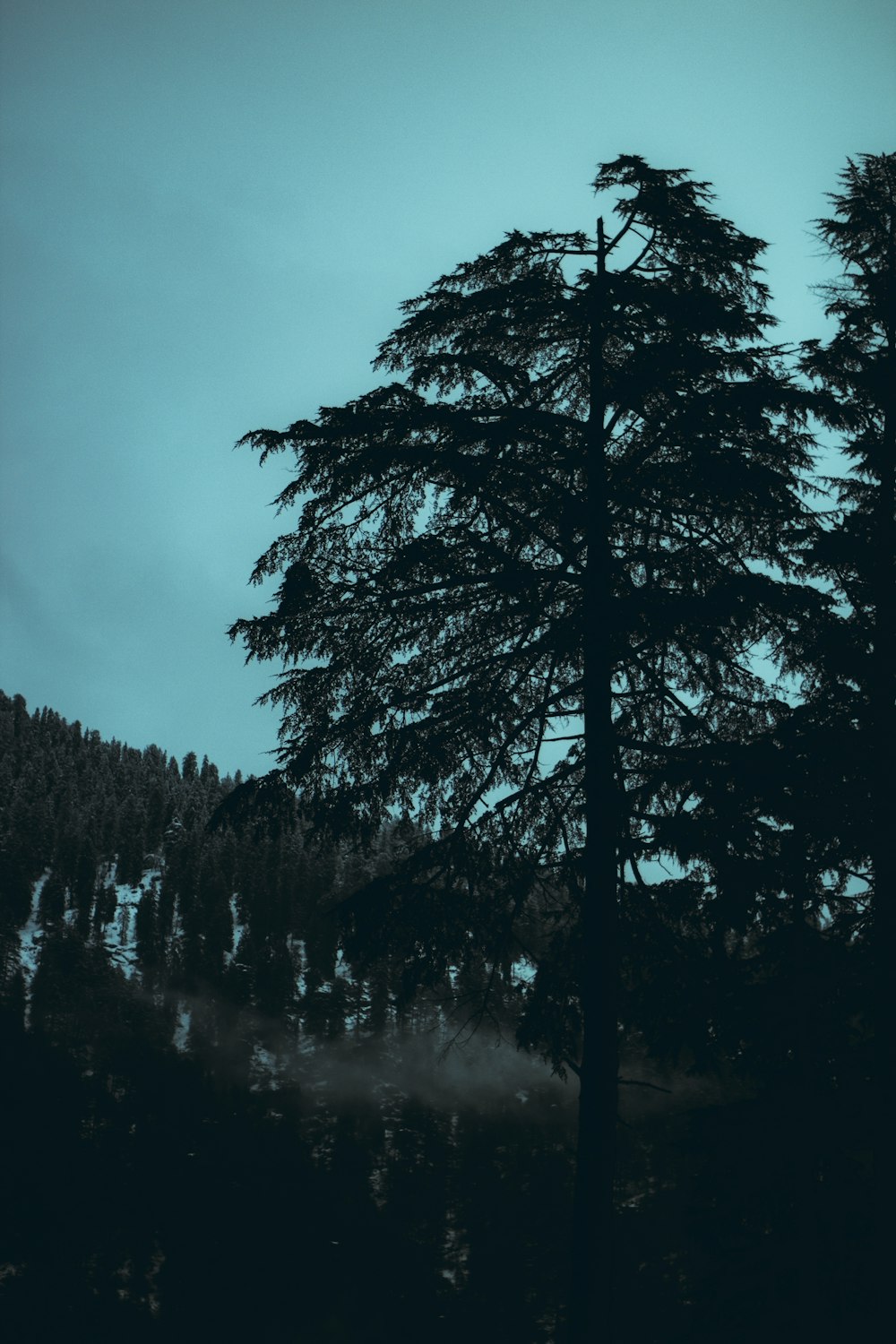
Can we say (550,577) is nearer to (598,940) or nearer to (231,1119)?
(598,940)

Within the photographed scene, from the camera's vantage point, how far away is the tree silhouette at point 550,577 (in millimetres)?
8773

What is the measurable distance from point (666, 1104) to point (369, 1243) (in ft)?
236

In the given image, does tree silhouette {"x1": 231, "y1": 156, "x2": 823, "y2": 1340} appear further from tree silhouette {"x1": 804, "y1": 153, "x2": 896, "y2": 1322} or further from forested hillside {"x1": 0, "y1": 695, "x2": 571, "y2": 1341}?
forested hillside {"x1": 0, "y1": 695, "x2": 571, "y2": 1341}

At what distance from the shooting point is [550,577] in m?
8.61

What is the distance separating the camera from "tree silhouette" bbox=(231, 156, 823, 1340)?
8.77 meters

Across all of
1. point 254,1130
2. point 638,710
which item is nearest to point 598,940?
point 638,710

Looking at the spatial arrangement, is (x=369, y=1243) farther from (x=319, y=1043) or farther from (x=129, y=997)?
(x=129, y=997)

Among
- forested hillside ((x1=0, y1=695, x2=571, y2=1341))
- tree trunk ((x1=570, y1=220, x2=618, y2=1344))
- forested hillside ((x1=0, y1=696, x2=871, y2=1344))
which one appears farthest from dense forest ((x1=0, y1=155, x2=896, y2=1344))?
forested hillside ((x1=0, y1=695, x2=571, y2=1341))

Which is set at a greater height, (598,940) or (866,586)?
(866,586)

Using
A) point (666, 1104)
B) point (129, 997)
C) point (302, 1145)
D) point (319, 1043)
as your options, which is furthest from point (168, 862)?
point (666, 1104)

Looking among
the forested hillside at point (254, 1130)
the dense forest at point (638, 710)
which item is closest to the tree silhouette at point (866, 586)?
the dense forest at point (638, 710)

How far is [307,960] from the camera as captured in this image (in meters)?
186


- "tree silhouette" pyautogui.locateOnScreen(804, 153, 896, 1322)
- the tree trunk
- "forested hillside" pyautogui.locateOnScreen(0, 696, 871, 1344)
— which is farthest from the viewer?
"forested hillside" pyautogui.locateOnScreen(0, 696, 871, 1344)

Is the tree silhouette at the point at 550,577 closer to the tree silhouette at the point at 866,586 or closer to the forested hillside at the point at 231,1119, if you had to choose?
the tree silhouette at the point at 866,586
